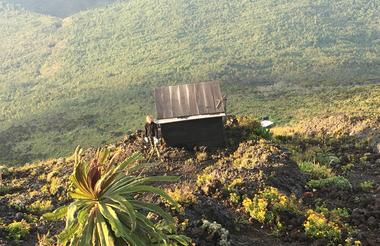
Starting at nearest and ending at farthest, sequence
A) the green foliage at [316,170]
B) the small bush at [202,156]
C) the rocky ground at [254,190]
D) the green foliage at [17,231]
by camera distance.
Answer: the rocky ground at [254,190]
the green foliage at [17,231]
the green foliage at [316,170]
the small bush at [202,156]

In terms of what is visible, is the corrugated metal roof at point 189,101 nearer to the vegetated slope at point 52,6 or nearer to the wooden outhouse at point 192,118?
the wooden outhouse at point 192,118

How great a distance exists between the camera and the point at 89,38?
457 ft

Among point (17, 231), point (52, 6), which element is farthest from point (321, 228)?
point (52, 6)

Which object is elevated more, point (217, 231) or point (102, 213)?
point (102, 213)

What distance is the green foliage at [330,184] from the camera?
1367 cm

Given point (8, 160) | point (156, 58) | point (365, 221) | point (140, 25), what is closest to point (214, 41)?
point (156, 58)

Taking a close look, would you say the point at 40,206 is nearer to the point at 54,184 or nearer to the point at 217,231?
the point at 54,184

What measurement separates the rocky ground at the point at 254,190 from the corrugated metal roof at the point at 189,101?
1.68 m

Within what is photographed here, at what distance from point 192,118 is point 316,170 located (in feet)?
19.4

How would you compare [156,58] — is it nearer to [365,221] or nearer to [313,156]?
[313,156]

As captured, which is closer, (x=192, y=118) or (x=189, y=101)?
(x=192, y=118)

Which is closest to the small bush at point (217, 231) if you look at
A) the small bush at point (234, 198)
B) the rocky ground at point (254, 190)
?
the rocky ground at point (254, 190)

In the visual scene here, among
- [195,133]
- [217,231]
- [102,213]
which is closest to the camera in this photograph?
[102,213]

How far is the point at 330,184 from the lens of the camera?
1396 cm
